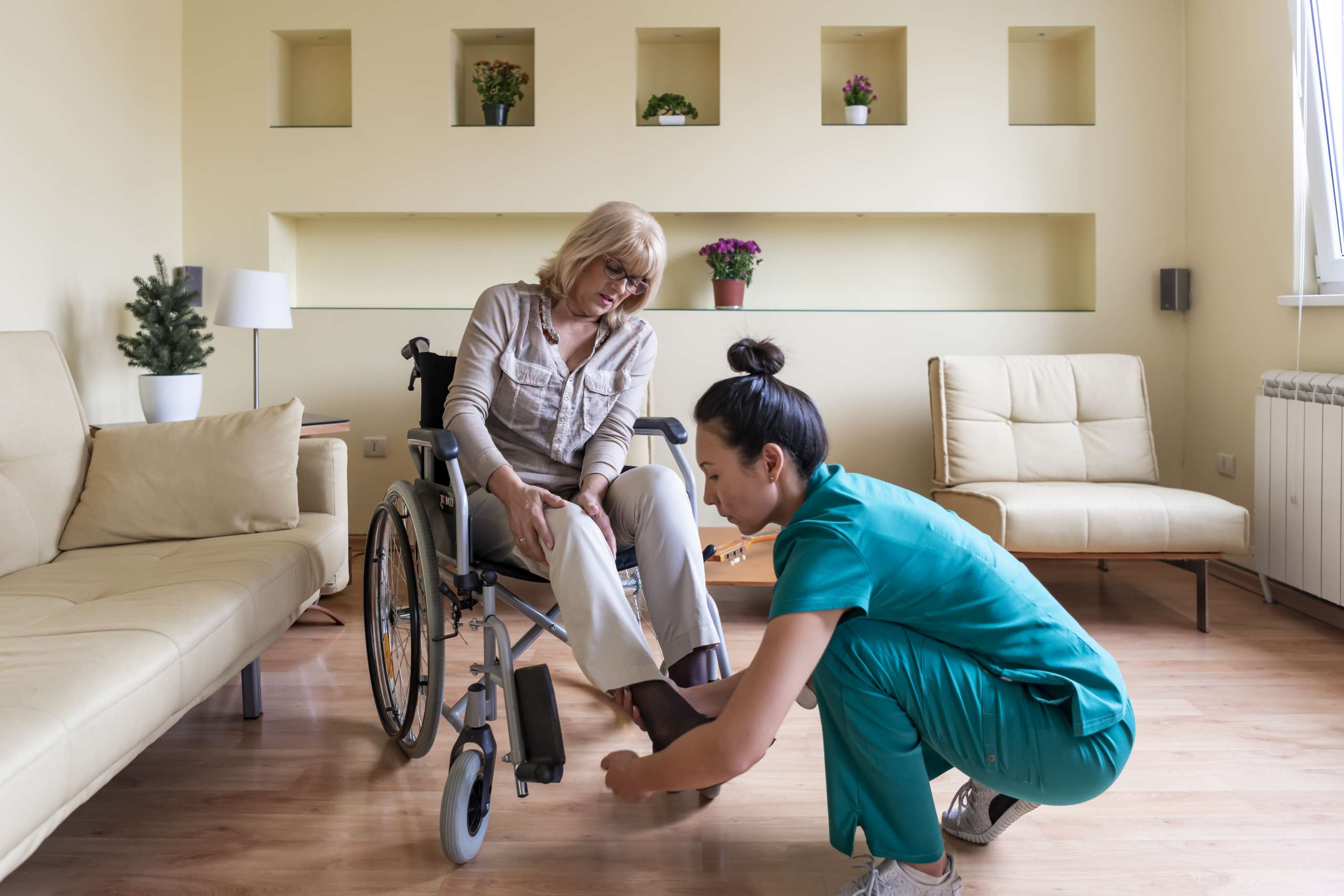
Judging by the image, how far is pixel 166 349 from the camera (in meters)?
3.38

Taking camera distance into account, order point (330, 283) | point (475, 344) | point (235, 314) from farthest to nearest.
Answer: point (330, 283)
point (235, 314)
point (475, 344)

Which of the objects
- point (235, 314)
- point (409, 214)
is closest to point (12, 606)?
point (235, 314)

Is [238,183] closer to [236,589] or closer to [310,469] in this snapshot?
[310,469]

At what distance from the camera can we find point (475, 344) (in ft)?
6.46

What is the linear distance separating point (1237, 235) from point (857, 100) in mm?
1496

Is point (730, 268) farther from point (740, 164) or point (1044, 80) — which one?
point (1044, 80)

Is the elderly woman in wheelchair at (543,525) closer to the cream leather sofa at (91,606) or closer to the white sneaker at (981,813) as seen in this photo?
the cream leather sofa at (91,606)

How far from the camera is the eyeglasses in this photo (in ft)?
6.36

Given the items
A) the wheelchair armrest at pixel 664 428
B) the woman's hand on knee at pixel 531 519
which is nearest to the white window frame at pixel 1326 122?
the wheelchair armrest at pixel 664 428

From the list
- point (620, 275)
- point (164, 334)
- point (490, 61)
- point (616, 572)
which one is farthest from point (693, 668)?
point (490, 61)

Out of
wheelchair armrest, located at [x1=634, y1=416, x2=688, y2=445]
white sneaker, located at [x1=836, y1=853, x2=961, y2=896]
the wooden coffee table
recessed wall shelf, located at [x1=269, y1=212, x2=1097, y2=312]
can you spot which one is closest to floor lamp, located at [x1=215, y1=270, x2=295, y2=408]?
recessed wall shelf, located at [x1=269, y1=212, x2=1097, y2=312]

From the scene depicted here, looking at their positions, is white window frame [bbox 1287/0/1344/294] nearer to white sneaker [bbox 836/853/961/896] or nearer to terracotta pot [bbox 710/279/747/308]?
terracotta pot [bbox 710/279/747/308]

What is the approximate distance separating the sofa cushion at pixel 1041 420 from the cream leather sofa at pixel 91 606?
206 cm

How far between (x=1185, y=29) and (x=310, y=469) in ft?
12.0
